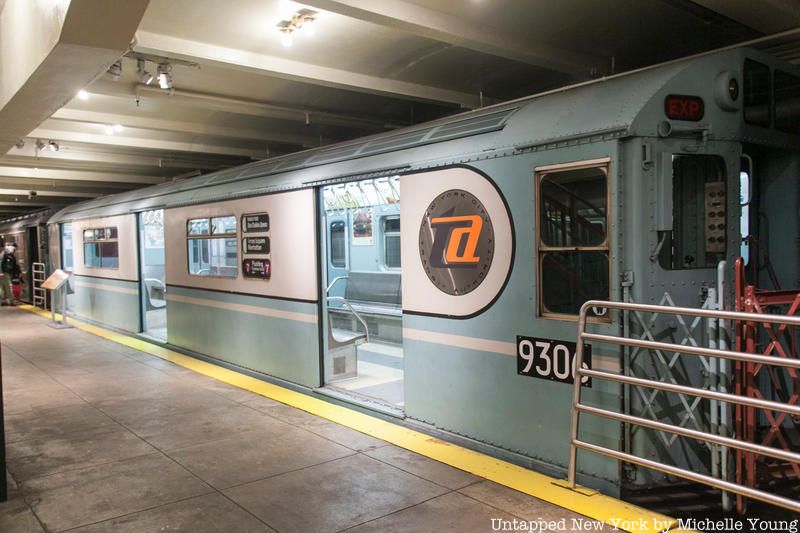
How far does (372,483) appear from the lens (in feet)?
13.8

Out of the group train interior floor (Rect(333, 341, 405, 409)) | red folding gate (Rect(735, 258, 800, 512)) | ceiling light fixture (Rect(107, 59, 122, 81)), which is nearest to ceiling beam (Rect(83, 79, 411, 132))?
ceiling light fixture (Rect(107, 59, 122, 81))

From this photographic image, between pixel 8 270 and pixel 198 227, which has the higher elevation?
pixel 198 227

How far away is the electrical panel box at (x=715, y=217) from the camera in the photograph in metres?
3.83

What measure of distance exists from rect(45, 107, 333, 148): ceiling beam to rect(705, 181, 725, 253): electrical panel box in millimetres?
6341

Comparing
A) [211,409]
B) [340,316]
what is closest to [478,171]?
[211,409]

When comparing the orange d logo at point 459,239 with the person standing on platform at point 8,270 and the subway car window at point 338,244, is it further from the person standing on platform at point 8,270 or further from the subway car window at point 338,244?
the person standing on platform at point 8,270

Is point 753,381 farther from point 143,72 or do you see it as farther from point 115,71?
point 115,71

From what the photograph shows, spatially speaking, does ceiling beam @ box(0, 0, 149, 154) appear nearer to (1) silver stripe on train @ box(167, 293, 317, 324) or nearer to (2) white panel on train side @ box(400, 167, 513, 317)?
(2) white panel on train side @ box(400, 167, 513, 317)

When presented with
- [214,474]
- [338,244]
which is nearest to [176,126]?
[338,244]

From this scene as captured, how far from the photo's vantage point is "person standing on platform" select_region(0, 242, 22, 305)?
61.5ft

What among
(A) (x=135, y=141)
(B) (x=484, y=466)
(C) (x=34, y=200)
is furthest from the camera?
(C) (x=34, y=200)

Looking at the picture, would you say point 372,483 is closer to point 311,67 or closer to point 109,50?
point 109,50

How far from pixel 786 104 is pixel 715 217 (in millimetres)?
1165

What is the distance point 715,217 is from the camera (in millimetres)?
3848
